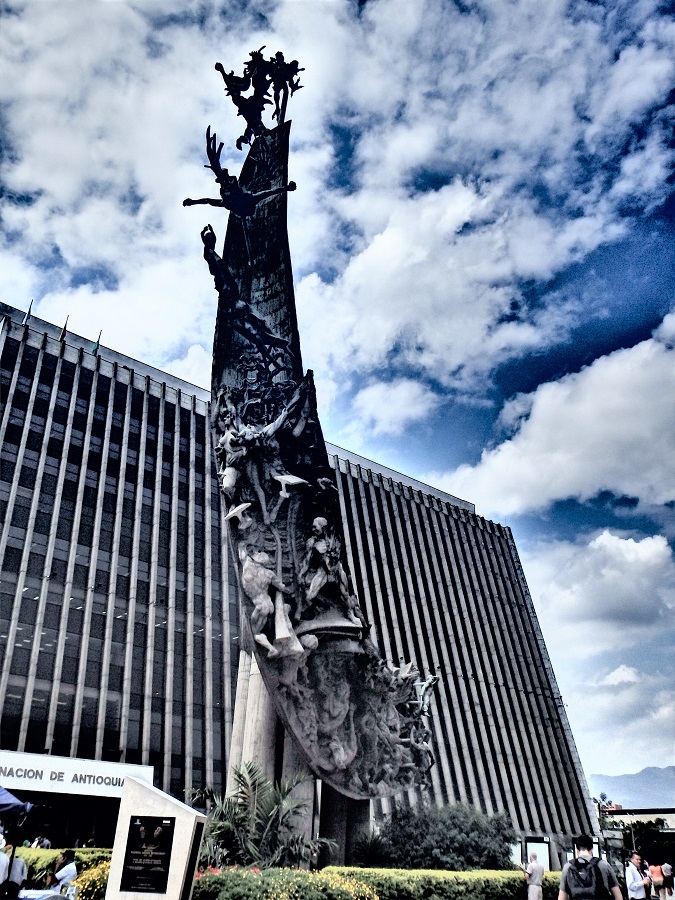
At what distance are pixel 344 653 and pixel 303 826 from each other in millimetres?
4480

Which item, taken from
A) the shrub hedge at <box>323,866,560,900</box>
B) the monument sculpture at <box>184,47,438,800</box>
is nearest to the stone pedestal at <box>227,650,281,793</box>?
the monument sculpture at <box>184,47,438,800</box>

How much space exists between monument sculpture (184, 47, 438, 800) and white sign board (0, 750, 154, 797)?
1978 centimetres

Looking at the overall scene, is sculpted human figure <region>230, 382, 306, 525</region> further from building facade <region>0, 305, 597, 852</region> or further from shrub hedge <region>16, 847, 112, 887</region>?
building facade <region>0, 305, 597, 852</region>

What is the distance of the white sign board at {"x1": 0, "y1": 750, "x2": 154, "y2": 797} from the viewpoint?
33188 mm

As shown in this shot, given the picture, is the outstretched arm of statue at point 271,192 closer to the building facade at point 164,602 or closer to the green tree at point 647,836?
the building facade at point 164,602

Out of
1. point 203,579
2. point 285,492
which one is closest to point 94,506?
point 203,579

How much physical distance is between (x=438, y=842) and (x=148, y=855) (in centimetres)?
1004

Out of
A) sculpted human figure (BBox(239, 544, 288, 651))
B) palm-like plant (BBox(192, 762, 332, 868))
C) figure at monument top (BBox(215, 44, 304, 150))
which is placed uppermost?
figure at monument top (BBox(215, 44, 304, 150))

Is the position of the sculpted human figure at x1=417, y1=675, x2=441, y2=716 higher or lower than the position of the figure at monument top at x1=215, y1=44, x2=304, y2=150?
lower

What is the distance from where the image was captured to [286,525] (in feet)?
66.9

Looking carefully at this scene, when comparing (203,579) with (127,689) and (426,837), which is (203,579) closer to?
(127,689)

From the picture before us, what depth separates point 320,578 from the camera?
19797 mm

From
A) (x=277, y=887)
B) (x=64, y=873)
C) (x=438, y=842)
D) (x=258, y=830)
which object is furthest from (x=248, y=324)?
(x=438, y=842)

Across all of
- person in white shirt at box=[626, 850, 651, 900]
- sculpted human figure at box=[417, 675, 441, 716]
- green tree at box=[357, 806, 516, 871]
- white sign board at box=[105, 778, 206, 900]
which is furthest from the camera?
sculpted human figure at box=[417, 675, 441, 716]
